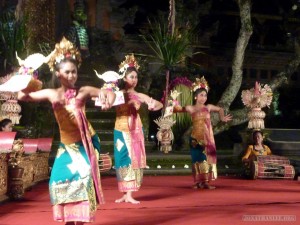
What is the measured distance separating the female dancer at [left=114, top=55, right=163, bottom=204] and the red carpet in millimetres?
274

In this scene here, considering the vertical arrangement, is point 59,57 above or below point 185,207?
above

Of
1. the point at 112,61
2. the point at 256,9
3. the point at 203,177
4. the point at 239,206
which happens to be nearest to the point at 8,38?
the point at 112,61

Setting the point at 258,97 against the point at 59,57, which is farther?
the point at 258,97

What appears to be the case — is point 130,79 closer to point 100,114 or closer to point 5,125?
point 5,125

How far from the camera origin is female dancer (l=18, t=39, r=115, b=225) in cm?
432

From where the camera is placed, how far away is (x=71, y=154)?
4.38 m

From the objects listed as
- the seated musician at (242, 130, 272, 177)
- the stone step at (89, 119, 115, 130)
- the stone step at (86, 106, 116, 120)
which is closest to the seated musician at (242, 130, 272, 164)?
the seated musician at (242, 130, 272, 177)

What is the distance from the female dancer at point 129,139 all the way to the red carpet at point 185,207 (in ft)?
0.90

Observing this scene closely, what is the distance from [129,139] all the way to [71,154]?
2.21 meters

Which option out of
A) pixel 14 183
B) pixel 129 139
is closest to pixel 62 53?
pixel 129 139

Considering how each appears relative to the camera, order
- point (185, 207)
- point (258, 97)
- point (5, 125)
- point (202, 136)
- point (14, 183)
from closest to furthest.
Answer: point (185, 207) → point (14, 183) → point (5, 125) → point (202, 136) → point (258, 97)

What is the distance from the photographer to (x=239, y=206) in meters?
6.28

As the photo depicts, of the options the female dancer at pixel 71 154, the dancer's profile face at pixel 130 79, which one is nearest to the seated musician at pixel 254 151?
the dancer's profile face at pixel 130 79

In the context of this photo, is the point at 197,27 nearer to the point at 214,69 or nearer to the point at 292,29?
the point at 214,69
